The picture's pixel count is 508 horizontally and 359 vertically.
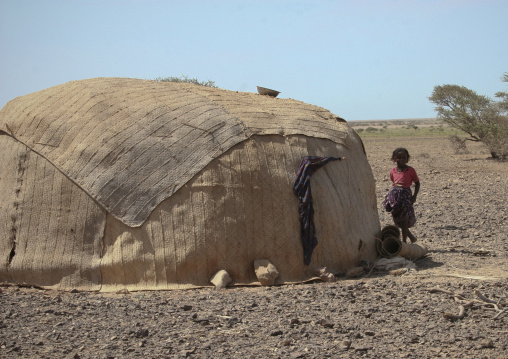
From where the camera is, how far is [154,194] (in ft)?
19.7

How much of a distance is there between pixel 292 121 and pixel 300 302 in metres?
2.19

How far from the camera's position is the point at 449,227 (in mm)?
9938

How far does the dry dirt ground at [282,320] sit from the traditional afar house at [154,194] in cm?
25

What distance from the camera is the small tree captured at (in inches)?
892

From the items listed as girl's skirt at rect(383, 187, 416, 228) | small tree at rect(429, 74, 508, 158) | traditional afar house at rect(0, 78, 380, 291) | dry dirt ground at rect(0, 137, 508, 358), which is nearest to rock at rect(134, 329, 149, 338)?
dry dirt ground at rect(0, 137, 508, 358)

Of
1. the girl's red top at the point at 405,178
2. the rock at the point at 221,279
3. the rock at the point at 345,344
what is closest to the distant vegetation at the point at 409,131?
the girl's red top at the point at 405,178

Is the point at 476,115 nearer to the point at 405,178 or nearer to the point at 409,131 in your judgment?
the point at 405,178

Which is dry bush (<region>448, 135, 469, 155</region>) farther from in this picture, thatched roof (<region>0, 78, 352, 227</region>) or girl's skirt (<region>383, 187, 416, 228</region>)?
thatched roof (<region>0, 78, 352, 227</region>)

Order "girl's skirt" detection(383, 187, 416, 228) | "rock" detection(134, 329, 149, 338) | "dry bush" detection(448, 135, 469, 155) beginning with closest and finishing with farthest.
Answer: "rock" detection(134, 329, 149, 338) → "girl's skirt" detection(383, 187, 416, 228) → "dry bush" detection(448, 135, 469, 155)

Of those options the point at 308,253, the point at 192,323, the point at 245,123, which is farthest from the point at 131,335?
the point at 245,123

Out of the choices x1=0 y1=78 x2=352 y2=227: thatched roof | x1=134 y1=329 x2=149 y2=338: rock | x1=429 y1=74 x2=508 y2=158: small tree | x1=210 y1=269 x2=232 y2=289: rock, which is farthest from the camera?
x1=429 y1=74 x2=508 y2=158: small tree

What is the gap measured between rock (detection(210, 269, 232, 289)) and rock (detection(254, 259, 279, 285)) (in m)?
0.29

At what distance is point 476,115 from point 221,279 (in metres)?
20.8

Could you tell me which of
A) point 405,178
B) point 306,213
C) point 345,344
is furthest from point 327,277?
point 405,178
